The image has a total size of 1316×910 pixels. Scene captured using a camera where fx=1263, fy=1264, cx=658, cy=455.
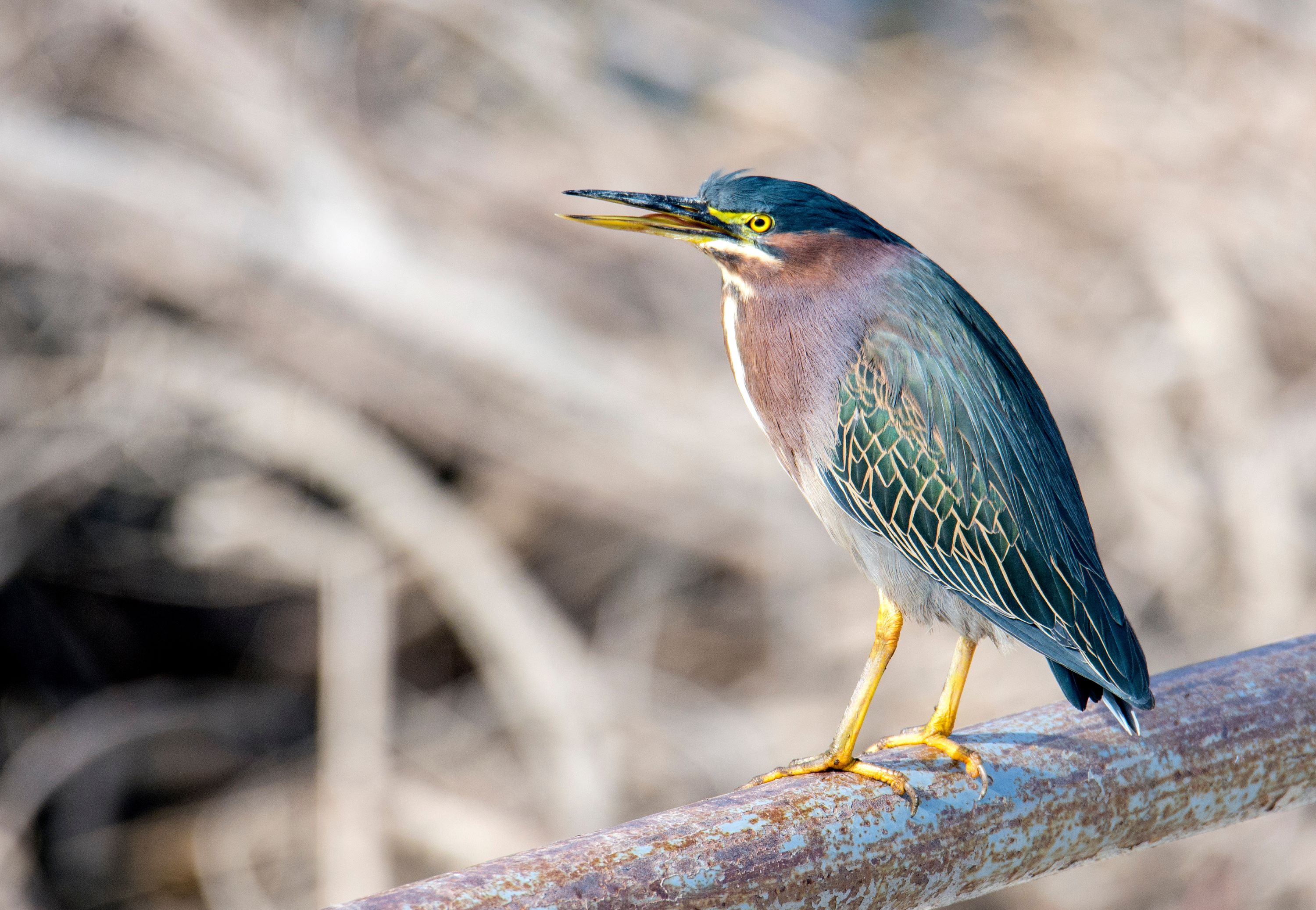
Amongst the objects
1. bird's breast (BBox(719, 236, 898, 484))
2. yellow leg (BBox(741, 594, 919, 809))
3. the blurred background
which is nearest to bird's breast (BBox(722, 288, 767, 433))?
bird's breast (BBox(719, 236, 898, 484))

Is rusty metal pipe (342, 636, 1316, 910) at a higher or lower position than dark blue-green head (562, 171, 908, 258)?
lower

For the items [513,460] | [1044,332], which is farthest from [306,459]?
[1044,332]

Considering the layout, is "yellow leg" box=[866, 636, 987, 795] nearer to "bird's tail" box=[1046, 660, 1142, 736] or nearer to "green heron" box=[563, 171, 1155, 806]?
"green heron" box=[563, 171, 1155, 806]

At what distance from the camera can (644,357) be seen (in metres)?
4.40

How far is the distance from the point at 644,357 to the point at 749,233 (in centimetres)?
274

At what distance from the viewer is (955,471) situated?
162cm

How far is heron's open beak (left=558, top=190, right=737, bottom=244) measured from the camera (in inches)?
64.2

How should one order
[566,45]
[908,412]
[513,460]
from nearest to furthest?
[908,412], [513,460], [566,45]

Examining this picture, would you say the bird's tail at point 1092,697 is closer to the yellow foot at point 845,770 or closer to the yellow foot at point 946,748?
the yellow foot at point 946,748

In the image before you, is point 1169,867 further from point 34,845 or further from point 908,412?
point 34,845

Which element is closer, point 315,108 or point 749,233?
point 749,233

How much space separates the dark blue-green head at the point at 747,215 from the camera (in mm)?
1644

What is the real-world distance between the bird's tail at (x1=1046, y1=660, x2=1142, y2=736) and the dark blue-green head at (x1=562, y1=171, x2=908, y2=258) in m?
0.61

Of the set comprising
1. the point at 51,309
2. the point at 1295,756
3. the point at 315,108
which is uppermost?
the point at 315,108
